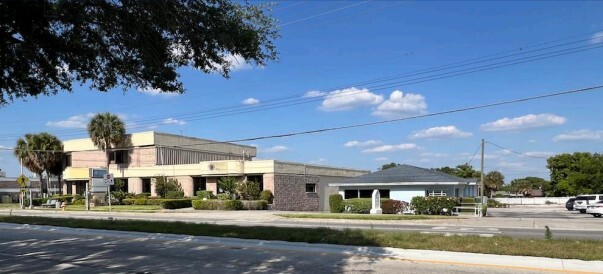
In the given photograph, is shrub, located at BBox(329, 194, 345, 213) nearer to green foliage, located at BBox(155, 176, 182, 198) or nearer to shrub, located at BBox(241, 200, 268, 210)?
shrub, located at BBox(241, 200, 268, 210)

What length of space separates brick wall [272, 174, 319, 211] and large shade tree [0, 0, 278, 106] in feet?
117

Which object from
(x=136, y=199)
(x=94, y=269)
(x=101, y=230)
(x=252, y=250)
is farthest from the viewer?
(x=136, y=199)

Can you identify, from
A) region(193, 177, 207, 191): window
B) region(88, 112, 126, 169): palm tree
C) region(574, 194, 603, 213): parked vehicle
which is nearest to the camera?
region(574, 194, 603, 213): parked vehicle

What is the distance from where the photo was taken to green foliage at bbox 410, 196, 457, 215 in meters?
32.7

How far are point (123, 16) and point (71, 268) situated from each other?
5562 millimetres

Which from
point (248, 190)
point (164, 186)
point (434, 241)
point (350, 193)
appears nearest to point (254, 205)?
point (248, 190)

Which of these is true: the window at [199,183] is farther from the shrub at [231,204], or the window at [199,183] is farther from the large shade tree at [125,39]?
the large shade tree at [125,39]

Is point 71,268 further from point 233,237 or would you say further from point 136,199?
point 136,199

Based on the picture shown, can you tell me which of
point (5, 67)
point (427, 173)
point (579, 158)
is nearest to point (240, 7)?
point (5, 67)

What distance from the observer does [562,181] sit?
77000 mm

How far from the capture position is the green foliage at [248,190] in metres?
42.6

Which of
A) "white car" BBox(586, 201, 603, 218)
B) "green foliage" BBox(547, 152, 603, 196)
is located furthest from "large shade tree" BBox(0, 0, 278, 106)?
"green foliage" BBox(547, 152, 603, 196)

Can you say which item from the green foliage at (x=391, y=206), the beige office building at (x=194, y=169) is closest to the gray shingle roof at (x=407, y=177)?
the green foliage at (x=391, y=206)

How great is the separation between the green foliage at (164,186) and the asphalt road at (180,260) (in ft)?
112
